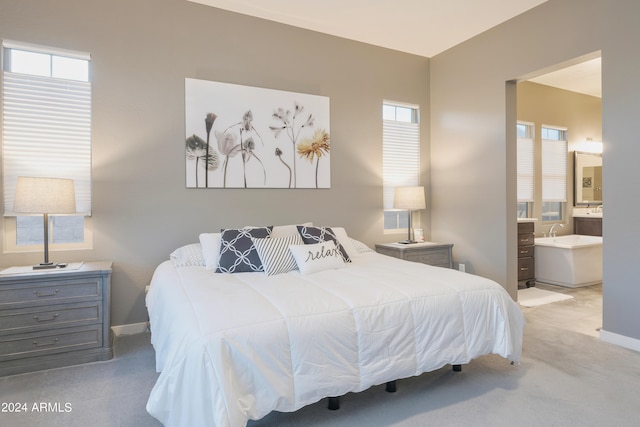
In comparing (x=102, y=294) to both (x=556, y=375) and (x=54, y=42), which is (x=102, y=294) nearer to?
(x=54, y=42)

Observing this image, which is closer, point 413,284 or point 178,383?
point 178,383

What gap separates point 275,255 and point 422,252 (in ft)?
6.96

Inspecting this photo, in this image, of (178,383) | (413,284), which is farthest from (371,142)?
(178,383)

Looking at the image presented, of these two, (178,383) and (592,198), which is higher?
(592,198)

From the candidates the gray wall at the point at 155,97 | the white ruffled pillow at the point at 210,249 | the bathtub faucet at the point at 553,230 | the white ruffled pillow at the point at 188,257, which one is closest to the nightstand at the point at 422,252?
the gray wall at the point at 155,97

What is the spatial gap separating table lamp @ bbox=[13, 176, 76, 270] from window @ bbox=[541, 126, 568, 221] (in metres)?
6.41

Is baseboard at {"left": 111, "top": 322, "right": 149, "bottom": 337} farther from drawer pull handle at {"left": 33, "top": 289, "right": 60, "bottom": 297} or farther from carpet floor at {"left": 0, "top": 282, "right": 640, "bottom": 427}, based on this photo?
drawer pull handle at {"left": 33, "top": 289, "right": 60, "bottom": 297}

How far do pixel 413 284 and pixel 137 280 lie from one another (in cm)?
255

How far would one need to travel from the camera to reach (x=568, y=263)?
4891 millimetres

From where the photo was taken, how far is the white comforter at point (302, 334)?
5.13ft

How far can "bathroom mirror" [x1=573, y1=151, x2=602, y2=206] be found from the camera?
6102 mm

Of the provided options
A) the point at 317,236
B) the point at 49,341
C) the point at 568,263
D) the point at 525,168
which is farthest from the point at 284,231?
the point at 525,168

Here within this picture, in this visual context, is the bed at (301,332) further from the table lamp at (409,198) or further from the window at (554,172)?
the window at (554,172)

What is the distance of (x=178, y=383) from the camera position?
1552 millimetres
